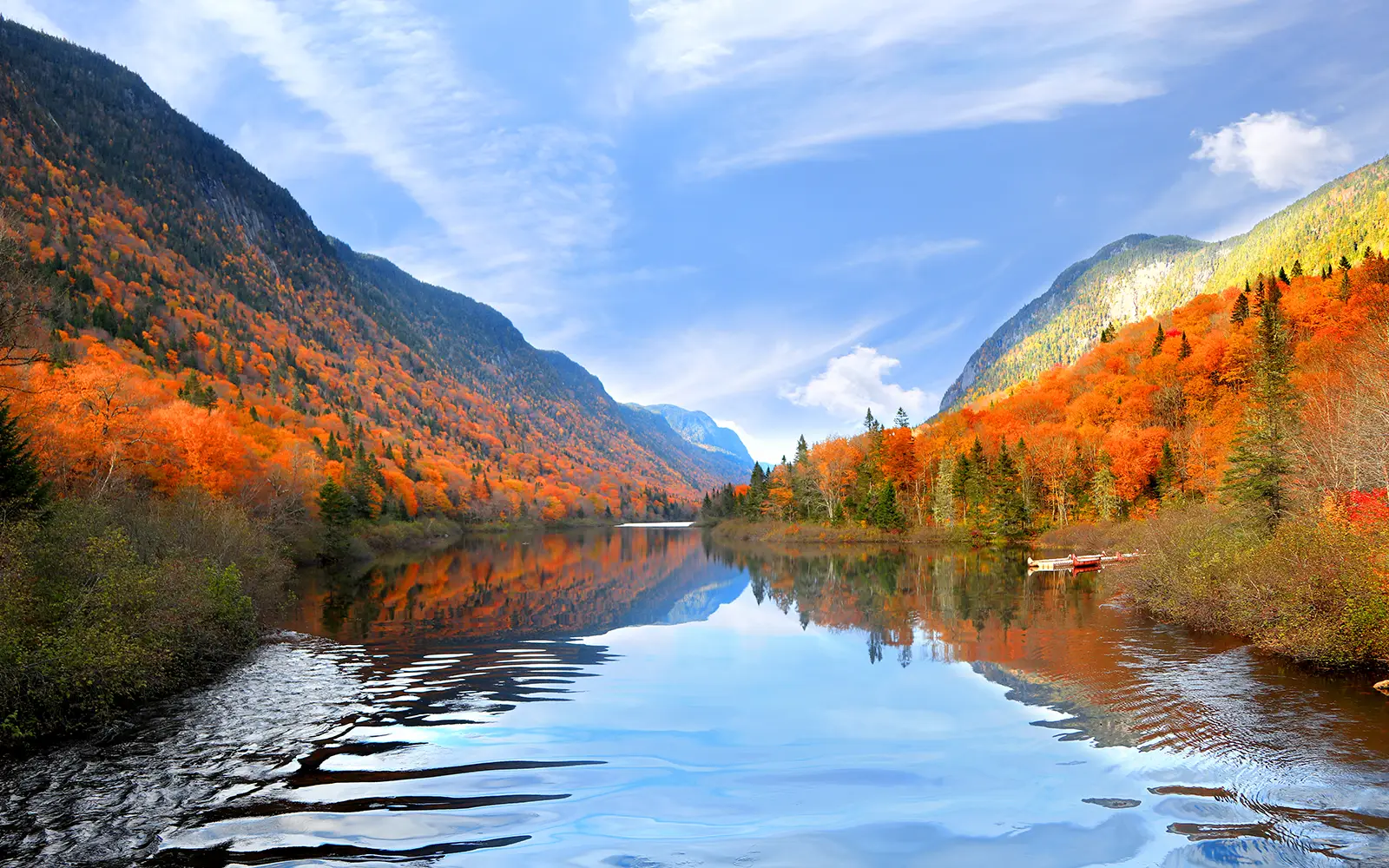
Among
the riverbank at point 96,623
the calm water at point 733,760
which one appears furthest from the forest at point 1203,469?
the riverbank at point 96,623

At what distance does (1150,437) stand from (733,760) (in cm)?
7411

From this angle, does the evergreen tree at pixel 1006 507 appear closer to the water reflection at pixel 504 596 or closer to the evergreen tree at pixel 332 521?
the water reflection at pixel 504 596

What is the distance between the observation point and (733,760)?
12.5m

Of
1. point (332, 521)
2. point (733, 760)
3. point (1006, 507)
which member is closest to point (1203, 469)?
point (1006, 507)

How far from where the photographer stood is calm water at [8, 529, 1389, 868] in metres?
9.01

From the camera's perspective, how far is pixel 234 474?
52750 millimetres

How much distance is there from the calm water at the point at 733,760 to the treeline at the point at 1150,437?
578 inches

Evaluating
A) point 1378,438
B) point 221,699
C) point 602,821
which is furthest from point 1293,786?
point 221,699

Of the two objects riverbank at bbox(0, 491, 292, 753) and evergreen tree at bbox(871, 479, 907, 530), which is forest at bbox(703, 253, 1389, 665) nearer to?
evergreen tree at bbox(871, 479, 907, 530)

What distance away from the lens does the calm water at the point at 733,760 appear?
9.01m

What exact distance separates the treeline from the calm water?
14.7 m

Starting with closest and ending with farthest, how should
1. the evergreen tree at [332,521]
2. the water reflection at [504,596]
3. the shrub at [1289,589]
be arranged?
the shrub at [1289,589] → the water reflection at [504,596] → the evergreen tree at [332,521]

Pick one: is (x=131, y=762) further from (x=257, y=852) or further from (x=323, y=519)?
(x=323, y=519)

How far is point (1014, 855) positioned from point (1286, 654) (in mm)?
16345
